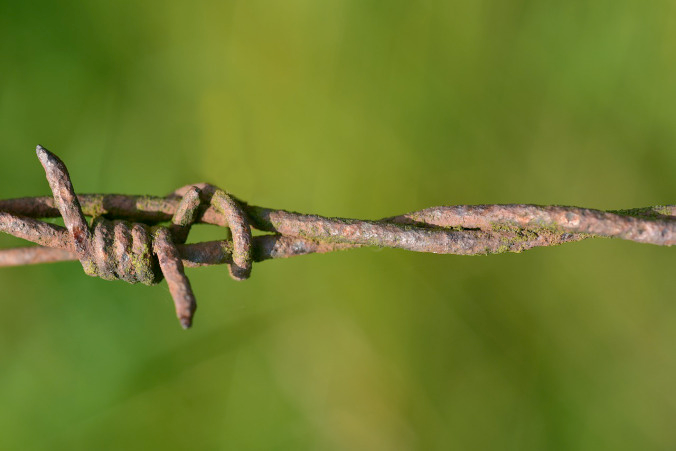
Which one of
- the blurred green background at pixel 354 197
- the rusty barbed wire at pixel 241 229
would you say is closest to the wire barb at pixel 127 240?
the rusty barbed wire at pixel 241 229

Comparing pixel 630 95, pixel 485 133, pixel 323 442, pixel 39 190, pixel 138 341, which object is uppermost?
pixel 630 95

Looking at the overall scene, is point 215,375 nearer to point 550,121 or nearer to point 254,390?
point 254,390

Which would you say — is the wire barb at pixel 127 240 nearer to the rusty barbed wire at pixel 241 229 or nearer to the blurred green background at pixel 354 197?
the rusty barbed wire at pixel 241 229

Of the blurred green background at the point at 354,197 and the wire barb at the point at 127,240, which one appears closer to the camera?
the wire barb at the point at 127,240

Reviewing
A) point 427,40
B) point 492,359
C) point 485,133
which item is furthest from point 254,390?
point 427,40

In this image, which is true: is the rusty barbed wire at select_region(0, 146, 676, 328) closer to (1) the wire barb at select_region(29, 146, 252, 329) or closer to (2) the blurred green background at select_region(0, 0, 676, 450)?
(1) the wire barb at select_region(29, 146, 252, 329)

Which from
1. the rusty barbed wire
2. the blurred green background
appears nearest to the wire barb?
the rusty barbed wire
